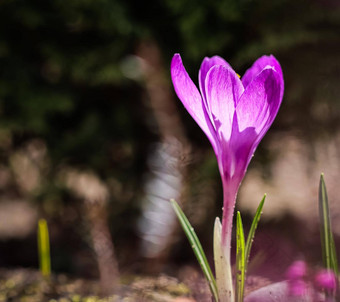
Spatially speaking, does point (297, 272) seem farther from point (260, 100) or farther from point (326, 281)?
point (260, 100)

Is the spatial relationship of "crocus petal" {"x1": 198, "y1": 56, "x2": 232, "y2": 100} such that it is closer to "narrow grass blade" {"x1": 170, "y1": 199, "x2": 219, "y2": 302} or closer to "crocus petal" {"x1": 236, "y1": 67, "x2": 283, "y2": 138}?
"crocus petal" {"x1": 236, "y1": 67, "x2": 283, "y2": 138}

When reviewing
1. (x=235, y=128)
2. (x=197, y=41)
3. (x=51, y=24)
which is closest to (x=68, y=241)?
(x=51, y=24)

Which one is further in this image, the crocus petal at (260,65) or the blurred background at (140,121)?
the blurred background at (140,121)

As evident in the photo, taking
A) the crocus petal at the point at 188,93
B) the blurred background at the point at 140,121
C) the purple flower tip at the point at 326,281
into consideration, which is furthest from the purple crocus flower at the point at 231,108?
the blurred background at the point at 140,121

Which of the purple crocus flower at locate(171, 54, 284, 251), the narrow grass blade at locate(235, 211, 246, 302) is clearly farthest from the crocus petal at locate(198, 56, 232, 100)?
the narrow grass blade at locate(235, 211, 246, 302)

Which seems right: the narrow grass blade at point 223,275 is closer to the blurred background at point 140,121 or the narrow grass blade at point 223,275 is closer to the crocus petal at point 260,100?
the crocus petal at point 260,100

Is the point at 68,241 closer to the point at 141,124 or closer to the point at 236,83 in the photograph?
the point at 141,124
